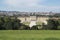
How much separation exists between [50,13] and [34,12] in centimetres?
175

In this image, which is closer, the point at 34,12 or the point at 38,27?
the point at 38,27

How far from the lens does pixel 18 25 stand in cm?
1460

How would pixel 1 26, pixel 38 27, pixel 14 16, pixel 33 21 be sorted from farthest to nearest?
pixel 33 21
pixel 14 16
pixel 38 27
pixel 1 26

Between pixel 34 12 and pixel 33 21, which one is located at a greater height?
pixel 34 12

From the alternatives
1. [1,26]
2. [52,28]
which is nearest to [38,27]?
[52,28]

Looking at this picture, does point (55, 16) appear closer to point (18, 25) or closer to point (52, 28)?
point (52, 28)

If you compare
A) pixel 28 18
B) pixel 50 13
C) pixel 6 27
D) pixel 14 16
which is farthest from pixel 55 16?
pixel 6 27

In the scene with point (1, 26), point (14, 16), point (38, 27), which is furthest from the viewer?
point (14, 16)

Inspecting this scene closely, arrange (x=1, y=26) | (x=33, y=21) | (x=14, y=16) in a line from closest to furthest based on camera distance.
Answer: (x=1, y=26), (x=14, y=16), (x=33, y=21)

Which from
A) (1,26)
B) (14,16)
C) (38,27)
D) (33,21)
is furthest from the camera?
(33,21)

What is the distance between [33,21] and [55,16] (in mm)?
2584

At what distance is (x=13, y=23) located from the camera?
558 inches

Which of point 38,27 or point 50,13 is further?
point 50,13

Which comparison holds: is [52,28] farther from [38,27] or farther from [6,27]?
[6,27]
